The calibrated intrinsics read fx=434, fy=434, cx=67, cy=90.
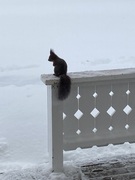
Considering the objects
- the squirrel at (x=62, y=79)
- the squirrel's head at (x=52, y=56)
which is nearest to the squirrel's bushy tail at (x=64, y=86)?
the squirrel at (x=62, y=79)

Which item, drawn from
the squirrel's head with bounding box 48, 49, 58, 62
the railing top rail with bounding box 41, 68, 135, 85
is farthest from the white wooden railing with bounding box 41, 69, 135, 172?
the squirrel's head with bounding box 48, 49, 58, 62

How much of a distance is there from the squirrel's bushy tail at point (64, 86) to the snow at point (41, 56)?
0.55m

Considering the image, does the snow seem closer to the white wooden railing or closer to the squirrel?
the white wooden railing

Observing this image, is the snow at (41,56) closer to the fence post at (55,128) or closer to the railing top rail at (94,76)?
the fence post at (55,128)

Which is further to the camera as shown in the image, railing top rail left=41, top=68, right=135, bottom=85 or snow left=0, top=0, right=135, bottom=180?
snow left=0, top=0, right=135, bottom=180

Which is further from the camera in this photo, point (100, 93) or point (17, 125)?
point (17, 125)

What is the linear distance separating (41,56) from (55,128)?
4.47 metres

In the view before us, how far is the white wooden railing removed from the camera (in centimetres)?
292

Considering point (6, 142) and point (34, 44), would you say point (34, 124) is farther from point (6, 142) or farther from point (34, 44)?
point (34, 44)

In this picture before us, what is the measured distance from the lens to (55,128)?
9.62 feet

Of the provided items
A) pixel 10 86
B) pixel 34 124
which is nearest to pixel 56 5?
pixel 10 86

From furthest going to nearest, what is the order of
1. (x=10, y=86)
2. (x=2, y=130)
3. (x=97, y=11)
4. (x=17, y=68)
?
1. (x=97, y=11)
2. (x=17, y=68)
3. (x=10, y=86)
4. (x=2, y=130)

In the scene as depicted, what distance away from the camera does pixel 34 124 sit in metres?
4.30

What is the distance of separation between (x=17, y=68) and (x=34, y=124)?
2469 millimetres
